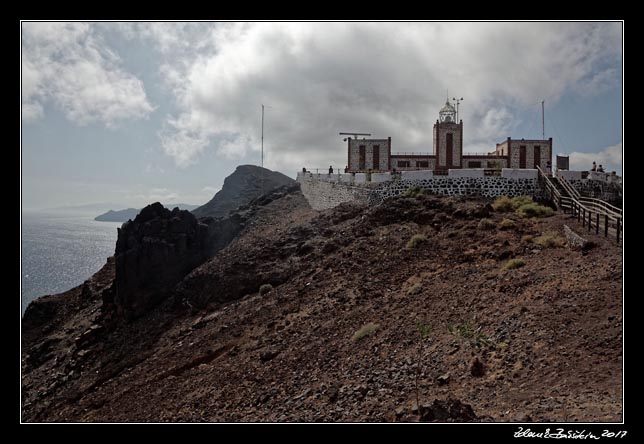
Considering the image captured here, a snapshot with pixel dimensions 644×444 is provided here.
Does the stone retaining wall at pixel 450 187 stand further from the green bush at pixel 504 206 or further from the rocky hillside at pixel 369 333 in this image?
the green bush at pixel 504 206

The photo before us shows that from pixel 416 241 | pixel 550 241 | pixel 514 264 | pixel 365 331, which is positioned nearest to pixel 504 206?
pixel 416 241

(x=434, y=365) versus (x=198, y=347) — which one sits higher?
(x=434, y=365)

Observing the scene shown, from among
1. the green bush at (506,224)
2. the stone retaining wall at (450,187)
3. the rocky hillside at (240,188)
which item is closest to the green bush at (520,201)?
the stone retaining wall at (450,187)

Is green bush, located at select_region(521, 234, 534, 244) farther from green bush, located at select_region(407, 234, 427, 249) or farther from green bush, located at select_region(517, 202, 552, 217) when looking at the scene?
green bush, located at select_region(517, 202, 552, 217)

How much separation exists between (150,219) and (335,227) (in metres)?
12.0

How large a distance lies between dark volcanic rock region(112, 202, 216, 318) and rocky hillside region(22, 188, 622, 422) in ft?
3.48

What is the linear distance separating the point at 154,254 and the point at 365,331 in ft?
54.8

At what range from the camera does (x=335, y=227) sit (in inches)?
945

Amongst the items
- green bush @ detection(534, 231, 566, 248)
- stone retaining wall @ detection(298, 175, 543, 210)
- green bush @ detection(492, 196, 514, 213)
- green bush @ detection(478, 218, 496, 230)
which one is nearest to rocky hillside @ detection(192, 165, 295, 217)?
stone retaining wall @ detection(298, 175, 543, 210)

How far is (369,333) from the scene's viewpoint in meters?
12.7

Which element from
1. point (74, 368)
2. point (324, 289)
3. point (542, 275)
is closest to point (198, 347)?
point (324, 289)

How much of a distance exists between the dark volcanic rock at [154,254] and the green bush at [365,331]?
1496 centimetres

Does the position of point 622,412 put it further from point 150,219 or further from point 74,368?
point 150,219

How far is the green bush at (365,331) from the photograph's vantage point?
1269cm
